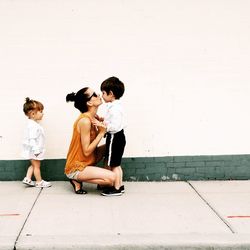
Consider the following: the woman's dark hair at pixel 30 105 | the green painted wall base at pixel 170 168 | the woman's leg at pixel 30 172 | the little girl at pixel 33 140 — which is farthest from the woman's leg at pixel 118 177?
the woman's dark hair at pixel 30 105

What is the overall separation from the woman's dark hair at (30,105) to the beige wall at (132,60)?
10.5 inches

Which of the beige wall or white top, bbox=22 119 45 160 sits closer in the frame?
white top, bbox=22 119 45 160

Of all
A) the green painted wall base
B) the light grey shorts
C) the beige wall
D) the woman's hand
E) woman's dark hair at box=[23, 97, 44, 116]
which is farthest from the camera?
the green painted wall base

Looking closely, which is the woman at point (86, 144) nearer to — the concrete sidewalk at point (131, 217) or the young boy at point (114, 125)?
the young boy at point (114, 125)

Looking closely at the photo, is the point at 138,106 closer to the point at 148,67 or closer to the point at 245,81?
the point at 148,67

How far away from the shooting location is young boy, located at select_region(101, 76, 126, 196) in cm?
551

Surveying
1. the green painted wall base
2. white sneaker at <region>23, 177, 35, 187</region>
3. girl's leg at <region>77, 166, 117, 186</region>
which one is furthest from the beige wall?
girl's leg at <region>77, 166, 117, 186</region>

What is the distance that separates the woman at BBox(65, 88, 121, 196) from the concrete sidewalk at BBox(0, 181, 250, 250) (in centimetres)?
24

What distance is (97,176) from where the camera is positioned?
5.52m

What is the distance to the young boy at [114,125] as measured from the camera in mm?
5508

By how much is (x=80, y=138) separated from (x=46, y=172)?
102cm

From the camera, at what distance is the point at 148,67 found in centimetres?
618

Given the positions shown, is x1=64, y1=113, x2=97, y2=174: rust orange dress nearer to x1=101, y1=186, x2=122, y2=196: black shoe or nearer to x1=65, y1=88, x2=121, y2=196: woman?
x1=65, y1=88, x2=121, y2=196: woman

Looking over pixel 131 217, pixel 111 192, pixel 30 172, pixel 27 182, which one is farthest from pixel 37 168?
pixel 131 217
